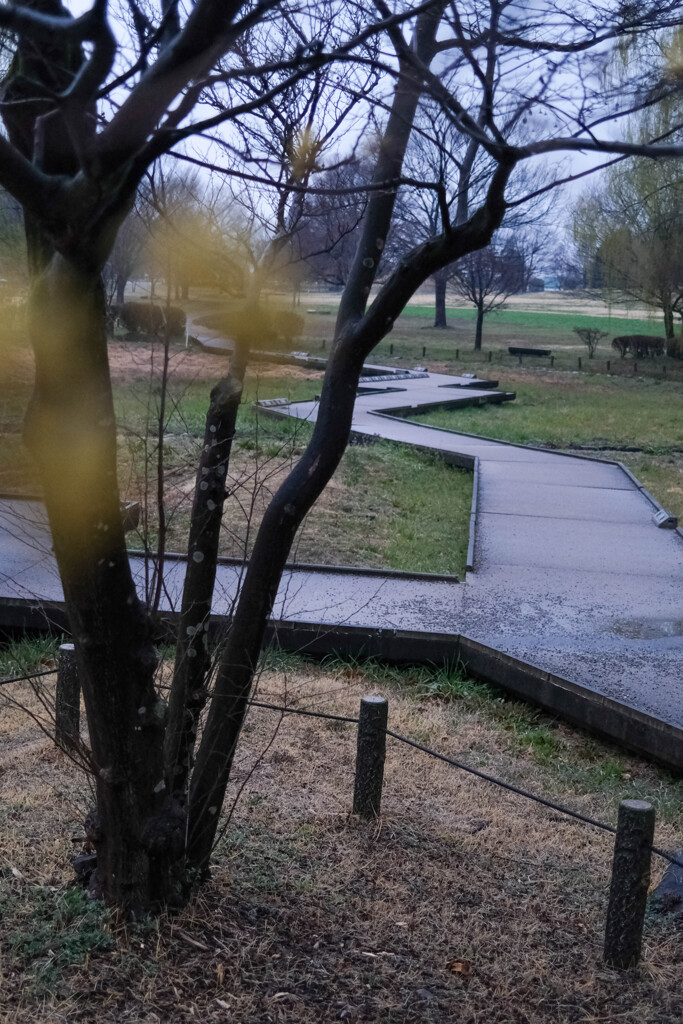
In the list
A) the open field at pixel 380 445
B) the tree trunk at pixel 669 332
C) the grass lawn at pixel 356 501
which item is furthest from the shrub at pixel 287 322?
the tree trunk at pixel 669 332

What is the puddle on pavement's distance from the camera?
18.7 feet

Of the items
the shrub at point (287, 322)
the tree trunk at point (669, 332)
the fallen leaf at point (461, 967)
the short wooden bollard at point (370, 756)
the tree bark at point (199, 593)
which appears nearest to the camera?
the fallen leaf at point (461, 967)

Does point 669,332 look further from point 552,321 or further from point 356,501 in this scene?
point 356,501

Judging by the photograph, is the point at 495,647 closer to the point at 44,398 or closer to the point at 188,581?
the point at 188,581

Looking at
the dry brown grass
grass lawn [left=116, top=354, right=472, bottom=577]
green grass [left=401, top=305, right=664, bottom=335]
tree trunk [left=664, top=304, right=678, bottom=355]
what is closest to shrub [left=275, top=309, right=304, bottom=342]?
grass lawn [left=116, top=354, right=472, bottom=577]

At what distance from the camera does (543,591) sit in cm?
655

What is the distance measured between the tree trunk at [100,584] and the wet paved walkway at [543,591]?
84 cm

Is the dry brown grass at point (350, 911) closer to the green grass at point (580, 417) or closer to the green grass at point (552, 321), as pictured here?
the green grass at point (580, 417)

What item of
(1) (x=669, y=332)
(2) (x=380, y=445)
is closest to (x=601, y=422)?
(2) (x=380, y=445)

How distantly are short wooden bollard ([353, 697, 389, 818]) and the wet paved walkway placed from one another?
1.80 feet

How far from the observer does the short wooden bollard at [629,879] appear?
2.96 meters

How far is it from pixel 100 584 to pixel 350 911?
1.44 m

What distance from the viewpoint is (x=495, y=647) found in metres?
5.28

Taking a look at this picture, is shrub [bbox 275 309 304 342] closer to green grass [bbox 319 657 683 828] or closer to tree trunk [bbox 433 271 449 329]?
green grass [bbox 319 657 683 828]
